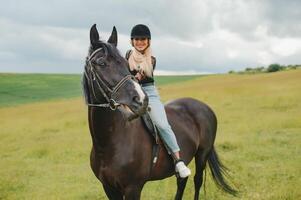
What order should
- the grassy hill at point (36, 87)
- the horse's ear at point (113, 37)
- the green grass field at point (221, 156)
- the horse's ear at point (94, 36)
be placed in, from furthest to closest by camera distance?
the grassy hill at point (36, 87) < the green grass field at point (221, 156) < the horse's ear at point (113, 37) < the horse's ear at point (94, 36)

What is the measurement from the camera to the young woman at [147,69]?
587 centimetres

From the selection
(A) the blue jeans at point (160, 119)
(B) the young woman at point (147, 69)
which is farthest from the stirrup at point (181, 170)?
(A) the blue jeans at point (160, 119)

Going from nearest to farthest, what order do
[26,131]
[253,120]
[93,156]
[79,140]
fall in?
[93,156], [79,140], [253,120], [26,131]

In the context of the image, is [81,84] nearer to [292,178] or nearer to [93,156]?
[93,156]

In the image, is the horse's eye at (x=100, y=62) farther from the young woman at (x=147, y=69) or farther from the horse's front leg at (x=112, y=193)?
the horse's front leg at (x=112, y=193)

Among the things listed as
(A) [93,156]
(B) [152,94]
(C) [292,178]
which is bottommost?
(C) [292,178]

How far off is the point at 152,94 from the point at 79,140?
1306 cm

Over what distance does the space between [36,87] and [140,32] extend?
6229 cm

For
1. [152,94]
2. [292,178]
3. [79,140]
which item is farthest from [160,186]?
[79,140]

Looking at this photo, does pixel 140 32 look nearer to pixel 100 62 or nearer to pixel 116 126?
pixel 100 62

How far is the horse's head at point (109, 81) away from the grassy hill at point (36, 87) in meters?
45.8

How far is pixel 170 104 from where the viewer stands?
7578 mm

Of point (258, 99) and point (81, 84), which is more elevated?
point (81, 84)

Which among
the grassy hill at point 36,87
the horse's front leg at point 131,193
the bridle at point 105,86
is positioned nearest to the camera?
the bridle at point 105,86
